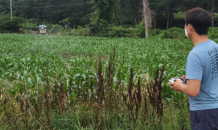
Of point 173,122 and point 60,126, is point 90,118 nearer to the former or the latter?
point 60,126

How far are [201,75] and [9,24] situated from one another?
4972cm

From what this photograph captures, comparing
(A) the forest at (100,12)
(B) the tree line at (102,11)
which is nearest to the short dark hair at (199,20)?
(A) the forest at (100,12)

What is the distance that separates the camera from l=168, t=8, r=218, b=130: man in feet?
6.17

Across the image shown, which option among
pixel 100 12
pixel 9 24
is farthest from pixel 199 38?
pixel 9 24

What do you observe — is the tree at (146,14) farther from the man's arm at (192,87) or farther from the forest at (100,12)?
the man's arm at (192,87)

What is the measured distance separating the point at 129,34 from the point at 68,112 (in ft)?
106

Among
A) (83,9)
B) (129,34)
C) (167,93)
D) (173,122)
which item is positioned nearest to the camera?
(173,122)

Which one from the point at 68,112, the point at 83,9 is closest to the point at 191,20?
the point at 68,112

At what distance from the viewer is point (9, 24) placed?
1795 inches

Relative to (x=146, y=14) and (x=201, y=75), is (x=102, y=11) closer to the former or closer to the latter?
(x=146, y=14)

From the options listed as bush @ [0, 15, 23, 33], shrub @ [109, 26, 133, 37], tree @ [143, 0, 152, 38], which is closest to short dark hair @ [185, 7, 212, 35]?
tree @ [143, 0, 152, 38]

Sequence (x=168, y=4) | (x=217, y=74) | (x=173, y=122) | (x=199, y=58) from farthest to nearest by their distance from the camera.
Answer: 1. (x=168, y=4)
2. (x=173, y=122)
3. (x=217, y=74)
4. (x=199, y=58)

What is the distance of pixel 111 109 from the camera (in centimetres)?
308

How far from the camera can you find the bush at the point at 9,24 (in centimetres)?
4525
